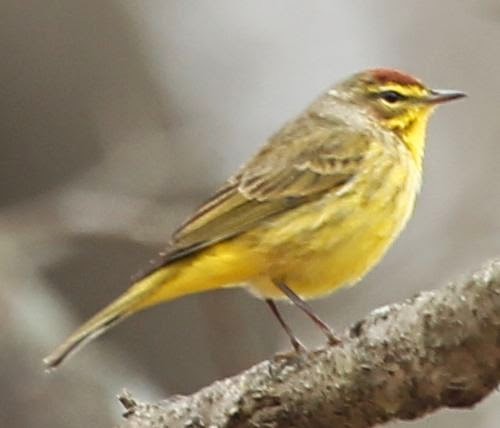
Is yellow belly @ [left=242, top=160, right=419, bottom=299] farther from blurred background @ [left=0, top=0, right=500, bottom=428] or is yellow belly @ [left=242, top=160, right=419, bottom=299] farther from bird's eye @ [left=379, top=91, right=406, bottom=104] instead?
bird's eye @ [left=379, top=91, right=406, bottom=104]

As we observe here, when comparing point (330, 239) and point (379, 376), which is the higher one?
point (330, 239)

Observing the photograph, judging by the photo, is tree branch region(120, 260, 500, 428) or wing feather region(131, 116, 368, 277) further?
wing feather region(131, 116, 368, 277)

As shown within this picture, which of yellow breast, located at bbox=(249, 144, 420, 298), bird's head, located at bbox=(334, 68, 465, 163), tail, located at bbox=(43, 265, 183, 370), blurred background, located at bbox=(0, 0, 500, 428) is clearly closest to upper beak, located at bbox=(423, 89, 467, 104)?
bird's head, located at bbox=(334, 68, 465, 163)

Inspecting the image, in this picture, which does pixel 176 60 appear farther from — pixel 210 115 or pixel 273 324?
pixel 273 324

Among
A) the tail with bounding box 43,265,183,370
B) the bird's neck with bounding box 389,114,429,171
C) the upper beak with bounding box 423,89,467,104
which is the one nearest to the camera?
the tail with bounding box 43,265,183,370

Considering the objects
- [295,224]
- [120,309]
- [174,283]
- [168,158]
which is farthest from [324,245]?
[168,158]

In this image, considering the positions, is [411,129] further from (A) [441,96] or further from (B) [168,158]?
(B) [168,158]

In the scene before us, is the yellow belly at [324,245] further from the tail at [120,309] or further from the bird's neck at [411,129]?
the bird's neck at [411,129]
